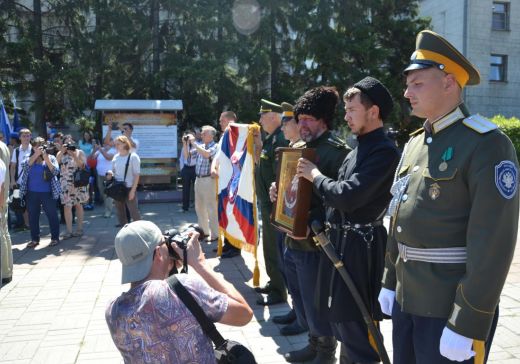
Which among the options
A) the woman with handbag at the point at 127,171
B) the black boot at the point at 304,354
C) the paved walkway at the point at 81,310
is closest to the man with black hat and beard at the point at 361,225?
the black boot at the point at 304,354

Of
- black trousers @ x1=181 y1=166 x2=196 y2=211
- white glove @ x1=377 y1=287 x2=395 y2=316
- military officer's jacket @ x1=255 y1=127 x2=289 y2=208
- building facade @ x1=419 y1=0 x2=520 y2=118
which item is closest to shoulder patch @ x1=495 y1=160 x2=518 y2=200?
white glove @ x1=377 y1=287 x2=395 y2=316

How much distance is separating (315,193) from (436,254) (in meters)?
1.29

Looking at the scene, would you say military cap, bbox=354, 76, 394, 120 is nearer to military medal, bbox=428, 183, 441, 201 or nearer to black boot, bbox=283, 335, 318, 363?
military medal, bbox=428, 183, 441, 201

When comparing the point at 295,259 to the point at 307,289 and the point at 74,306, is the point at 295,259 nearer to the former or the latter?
the point at 307,289

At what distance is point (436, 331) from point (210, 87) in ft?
54.9

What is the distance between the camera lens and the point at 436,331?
6.41 ft

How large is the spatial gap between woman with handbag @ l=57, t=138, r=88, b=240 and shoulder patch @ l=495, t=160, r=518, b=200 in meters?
8.01

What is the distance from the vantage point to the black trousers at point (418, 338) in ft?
6.36

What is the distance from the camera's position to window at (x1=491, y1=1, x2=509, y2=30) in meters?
27.2

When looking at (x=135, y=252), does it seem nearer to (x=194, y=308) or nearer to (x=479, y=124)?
(x=194, y=308)

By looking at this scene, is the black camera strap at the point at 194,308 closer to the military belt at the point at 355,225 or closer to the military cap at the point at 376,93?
the military belt at the point at 355,225

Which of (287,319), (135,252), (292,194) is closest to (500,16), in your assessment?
(287,319)

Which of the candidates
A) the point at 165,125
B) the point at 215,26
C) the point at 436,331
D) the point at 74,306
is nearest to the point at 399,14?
the point at 215,26

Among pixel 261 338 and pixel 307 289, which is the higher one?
pixel 307 289
